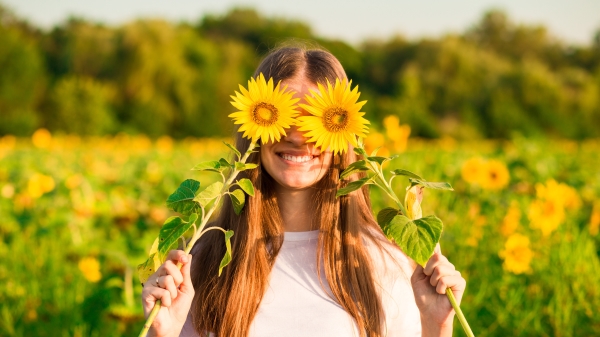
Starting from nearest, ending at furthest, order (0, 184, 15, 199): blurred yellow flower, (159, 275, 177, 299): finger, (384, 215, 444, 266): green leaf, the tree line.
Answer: (384, 215, 444, 266): green leaf
(159, 275, 177, 299): finger
(0, 184, 15, 199): blurred yellow flower
the tree line

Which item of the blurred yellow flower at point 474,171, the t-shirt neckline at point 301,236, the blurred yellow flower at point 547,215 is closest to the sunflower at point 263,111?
the t-shirt neckline at point 301,236

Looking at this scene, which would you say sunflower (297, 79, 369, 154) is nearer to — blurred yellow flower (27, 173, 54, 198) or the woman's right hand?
the woman's right hand

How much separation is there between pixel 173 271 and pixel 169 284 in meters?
0.02

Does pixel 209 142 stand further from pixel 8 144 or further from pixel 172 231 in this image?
pixel 172 231

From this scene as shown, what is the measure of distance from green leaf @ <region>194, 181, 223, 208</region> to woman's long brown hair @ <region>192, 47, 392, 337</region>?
1.39 feet

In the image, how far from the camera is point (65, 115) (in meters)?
16.3

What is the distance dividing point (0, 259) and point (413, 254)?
300 centimetres

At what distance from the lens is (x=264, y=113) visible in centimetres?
119

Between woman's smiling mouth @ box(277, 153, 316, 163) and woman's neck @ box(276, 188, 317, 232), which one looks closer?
woman's smiling mouth @ box(277, 153, 316, 163)

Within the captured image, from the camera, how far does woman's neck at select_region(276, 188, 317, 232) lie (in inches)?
62.2

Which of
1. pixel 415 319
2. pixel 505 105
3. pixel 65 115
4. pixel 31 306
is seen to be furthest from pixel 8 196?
pixel 505 105

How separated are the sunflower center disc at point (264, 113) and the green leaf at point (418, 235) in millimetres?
308

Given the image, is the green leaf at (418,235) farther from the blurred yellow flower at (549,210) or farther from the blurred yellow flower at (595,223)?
the blurred yellow flower at (595,223)

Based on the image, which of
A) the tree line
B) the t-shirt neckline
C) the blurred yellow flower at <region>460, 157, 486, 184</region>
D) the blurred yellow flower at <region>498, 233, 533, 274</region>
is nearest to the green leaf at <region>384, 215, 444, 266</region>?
the t-shirt neckline
